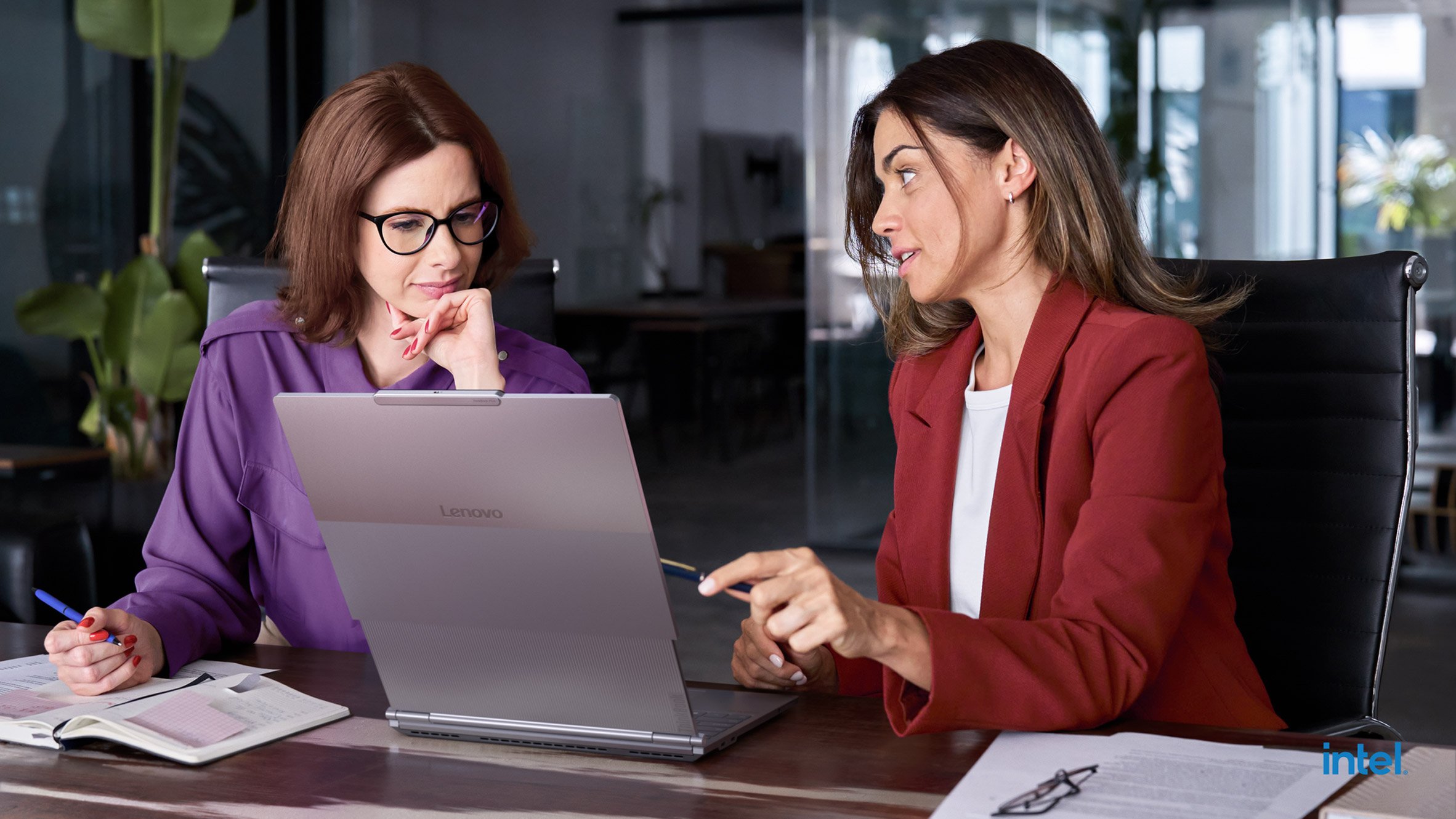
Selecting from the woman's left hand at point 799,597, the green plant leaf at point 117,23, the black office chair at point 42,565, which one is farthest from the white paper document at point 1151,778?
the green plant leaf at point 117,23

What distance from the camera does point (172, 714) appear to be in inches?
46.3

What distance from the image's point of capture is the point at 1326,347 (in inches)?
61.4

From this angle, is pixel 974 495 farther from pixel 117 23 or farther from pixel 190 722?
pixel 117 23

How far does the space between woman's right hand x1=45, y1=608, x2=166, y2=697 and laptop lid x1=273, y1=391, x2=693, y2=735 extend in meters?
0.31

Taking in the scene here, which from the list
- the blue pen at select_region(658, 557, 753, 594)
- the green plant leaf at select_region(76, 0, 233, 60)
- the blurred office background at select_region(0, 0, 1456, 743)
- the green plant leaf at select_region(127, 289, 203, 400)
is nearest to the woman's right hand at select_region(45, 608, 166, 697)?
the blue pen at select_region(658, 557, 753, 594)

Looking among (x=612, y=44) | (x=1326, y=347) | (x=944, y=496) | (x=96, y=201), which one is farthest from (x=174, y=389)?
(x=612, y=44)

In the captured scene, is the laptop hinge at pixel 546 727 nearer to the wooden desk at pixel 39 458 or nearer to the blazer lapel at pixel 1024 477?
the blazer lapel at pixel 1024 477

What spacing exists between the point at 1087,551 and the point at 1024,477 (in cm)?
17

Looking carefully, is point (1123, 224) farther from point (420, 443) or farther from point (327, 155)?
point (327, 155)

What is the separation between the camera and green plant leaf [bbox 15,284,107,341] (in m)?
3.70

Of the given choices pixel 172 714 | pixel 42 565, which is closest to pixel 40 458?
pixel 42 565

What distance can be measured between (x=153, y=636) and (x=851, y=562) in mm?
3771

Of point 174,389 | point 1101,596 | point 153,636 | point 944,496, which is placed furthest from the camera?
point 174,389

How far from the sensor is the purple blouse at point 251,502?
1535 mm
